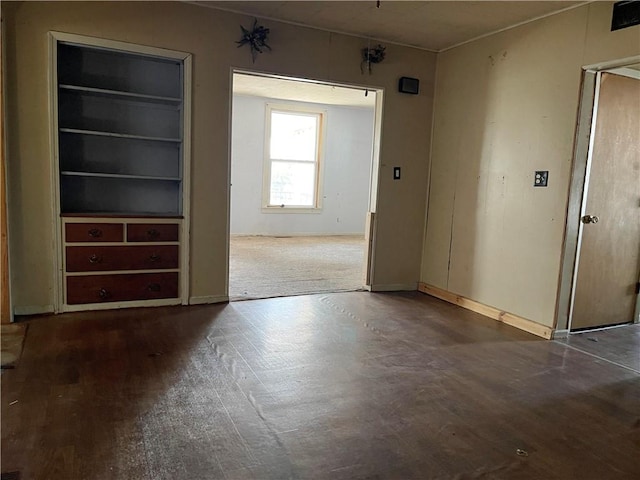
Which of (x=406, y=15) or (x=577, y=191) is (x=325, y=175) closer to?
(x=406, y=15)

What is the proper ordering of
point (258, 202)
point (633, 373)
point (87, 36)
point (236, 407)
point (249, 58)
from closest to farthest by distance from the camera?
point (236, 407)
point (633, 373)
point (87, 36)
point (249, 58)
point (258, 202)

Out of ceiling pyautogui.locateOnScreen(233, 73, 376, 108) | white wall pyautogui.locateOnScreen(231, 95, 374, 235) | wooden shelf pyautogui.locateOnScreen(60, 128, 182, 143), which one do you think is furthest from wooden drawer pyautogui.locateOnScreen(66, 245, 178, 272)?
white wall pyautogui.locateOnScreen(231, 95, 374, 235)

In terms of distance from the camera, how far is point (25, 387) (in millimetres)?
2389

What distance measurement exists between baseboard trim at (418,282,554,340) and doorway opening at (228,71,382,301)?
1.76 m

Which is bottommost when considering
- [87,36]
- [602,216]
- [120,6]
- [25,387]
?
[25,387]

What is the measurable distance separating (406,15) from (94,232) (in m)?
2.96

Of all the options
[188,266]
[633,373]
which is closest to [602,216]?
[633,373]

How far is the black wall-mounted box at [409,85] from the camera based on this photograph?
4539 mm

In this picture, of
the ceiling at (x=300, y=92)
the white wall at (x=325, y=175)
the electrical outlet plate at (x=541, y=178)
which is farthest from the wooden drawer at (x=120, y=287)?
the white wall at (x=325, y=175)

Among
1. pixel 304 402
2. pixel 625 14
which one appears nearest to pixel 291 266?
pixel 304 402

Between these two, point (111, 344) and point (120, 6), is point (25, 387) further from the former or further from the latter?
point (120, 6)

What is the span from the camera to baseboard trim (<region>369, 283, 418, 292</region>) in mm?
4770

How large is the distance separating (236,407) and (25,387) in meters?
1.09

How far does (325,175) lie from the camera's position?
8.82 meters
